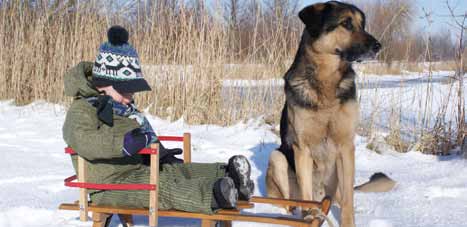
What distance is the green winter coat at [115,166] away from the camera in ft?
9.25

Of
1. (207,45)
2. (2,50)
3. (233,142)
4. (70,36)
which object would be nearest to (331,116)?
(233,142)

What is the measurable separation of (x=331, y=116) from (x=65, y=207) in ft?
5.69

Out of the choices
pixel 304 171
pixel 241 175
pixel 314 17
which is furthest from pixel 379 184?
pixel 241 175

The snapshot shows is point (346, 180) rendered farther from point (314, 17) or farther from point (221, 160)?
point (221, 160)

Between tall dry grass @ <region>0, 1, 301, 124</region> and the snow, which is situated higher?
tall dry grass @ <region>0, 1, 301, 124</region>

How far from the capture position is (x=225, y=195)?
2.73 m

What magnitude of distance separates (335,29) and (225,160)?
2102mm

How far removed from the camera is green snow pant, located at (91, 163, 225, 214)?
2.82 metres

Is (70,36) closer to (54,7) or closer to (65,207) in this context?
(54,7)

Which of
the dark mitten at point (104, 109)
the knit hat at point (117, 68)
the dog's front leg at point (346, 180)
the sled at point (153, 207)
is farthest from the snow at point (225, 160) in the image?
the knit hat at point (117, 68)

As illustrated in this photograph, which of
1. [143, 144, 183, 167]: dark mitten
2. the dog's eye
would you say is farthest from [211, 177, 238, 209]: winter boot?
the dog's eye

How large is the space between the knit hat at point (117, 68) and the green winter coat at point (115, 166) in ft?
0.32

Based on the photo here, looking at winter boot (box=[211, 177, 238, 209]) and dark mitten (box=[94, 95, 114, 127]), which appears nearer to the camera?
winter boot (box=[211, 177, 238, 209])

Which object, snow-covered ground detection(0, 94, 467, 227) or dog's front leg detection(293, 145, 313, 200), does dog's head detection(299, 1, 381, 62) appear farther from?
snow-covered ground detection(0, 94, 467, 227)
